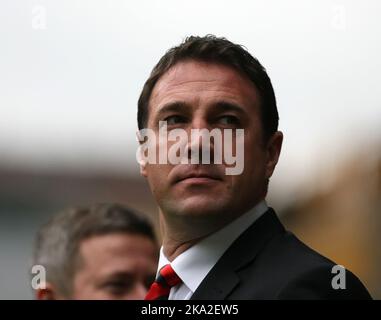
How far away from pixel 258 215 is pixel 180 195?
0.94ft

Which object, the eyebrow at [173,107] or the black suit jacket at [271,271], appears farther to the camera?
the eyebrow at [173,107]

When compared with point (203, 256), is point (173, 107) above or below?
above

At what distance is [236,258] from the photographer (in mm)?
2910

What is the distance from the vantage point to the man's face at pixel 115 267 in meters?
2.88

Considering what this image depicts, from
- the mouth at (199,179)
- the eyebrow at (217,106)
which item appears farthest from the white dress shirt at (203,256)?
the eyebrow at (217,106)

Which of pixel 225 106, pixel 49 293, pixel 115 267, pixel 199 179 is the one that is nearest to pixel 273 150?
pixel 225 106

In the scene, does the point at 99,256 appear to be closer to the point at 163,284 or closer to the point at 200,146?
the point at 163,284

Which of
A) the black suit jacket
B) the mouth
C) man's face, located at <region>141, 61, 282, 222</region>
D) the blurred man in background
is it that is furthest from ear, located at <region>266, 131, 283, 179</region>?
the blurred man in background

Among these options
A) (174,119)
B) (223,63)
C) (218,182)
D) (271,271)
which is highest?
(223,63)

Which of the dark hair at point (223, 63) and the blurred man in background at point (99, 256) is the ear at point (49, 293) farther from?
the dark hair at point (223, 63)

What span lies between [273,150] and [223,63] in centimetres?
37

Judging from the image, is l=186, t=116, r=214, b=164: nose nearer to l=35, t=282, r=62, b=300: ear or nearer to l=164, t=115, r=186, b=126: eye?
l=164, t=115, r=186, b=126: eye
